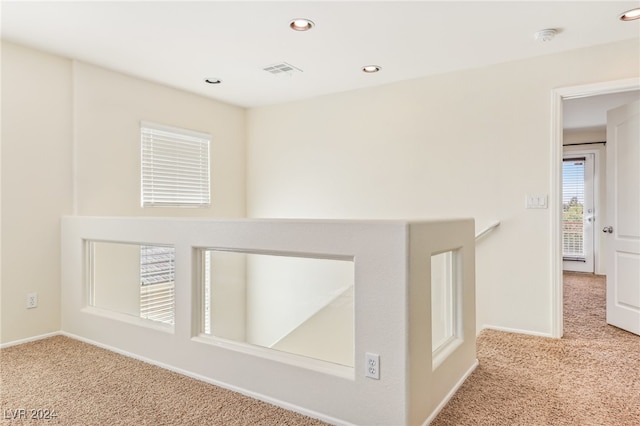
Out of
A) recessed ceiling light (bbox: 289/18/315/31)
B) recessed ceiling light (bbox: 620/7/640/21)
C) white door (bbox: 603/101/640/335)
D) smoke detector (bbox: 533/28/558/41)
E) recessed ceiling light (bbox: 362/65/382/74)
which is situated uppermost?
recessed ceiling light (bbox: 362/65/382/74)

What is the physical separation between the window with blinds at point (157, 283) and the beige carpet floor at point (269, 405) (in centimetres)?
35

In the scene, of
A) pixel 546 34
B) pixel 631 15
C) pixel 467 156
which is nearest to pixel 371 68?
pixel 467 156

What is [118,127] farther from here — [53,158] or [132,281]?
[132,281]

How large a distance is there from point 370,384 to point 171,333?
56.6 inches

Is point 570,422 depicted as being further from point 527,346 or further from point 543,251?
point 543,251

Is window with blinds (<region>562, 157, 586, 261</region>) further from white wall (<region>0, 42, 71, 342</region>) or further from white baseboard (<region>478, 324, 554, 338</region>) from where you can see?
white wall (<region>0, 42, 71, 342</region>)

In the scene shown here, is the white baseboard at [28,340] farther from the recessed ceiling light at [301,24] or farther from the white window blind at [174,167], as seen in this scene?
the recessed ceiling light at [301,24]

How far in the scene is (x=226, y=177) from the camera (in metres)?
4.89

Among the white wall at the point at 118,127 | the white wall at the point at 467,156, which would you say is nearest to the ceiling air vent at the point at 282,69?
the white wall at the point at 467,156

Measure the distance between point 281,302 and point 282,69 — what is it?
2140mm

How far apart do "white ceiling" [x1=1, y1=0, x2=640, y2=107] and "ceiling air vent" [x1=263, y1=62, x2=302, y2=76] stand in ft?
0.25

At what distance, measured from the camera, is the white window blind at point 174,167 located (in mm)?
4047

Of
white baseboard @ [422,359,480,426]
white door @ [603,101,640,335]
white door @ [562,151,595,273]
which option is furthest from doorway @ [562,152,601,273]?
white baseboard @ [422,359,480,426]

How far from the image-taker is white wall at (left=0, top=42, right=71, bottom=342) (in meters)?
3.09
